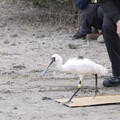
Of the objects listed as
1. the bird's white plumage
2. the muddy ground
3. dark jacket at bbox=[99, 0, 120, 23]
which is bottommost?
the muddy ground

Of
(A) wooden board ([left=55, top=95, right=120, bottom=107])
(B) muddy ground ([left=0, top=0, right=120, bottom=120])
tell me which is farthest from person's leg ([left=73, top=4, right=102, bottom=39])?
(A) wooden board ([left=55, top=95, right=120, bottom=107])

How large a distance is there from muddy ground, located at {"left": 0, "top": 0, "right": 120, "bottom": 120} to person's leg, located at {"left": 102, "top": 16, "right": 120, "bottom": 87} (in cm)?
16

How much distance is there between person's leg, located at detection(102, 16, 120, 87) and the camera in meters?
5.34

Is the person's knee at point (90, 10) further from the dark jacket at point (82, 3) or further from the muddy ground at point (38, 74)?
the muddy ground at point (38, 74)

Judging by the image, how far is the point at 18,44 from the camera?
8508 mm

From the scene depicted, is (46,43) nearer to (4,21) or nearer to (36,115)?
(4,21)

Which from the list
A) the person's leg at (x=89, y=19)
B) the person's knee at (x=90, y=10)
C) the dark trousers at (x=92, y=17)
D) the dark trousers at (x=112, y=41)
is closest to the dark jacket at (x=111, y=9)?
the dark trousers at (x=112, y=41)

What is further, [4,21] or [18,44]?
[4,21]

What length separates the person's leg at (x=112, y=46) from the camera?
5.34 meters

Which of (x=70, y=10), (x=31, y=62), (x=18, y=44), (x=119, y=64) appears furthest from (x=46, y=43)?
(x=119, y=64)

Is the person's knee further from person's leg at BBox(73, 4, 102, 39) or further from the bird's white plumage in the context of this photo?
the bird's white plumage

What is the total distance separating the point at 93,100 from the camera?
15.9 feet

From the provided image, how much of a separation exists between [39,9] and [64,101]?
7654mm

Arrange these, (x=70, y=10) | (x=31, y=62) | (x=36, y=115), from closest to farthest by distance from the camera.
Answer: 1. (x=36, y=115)
2. (x=31, y=62)
3. (x=70, y=10)
